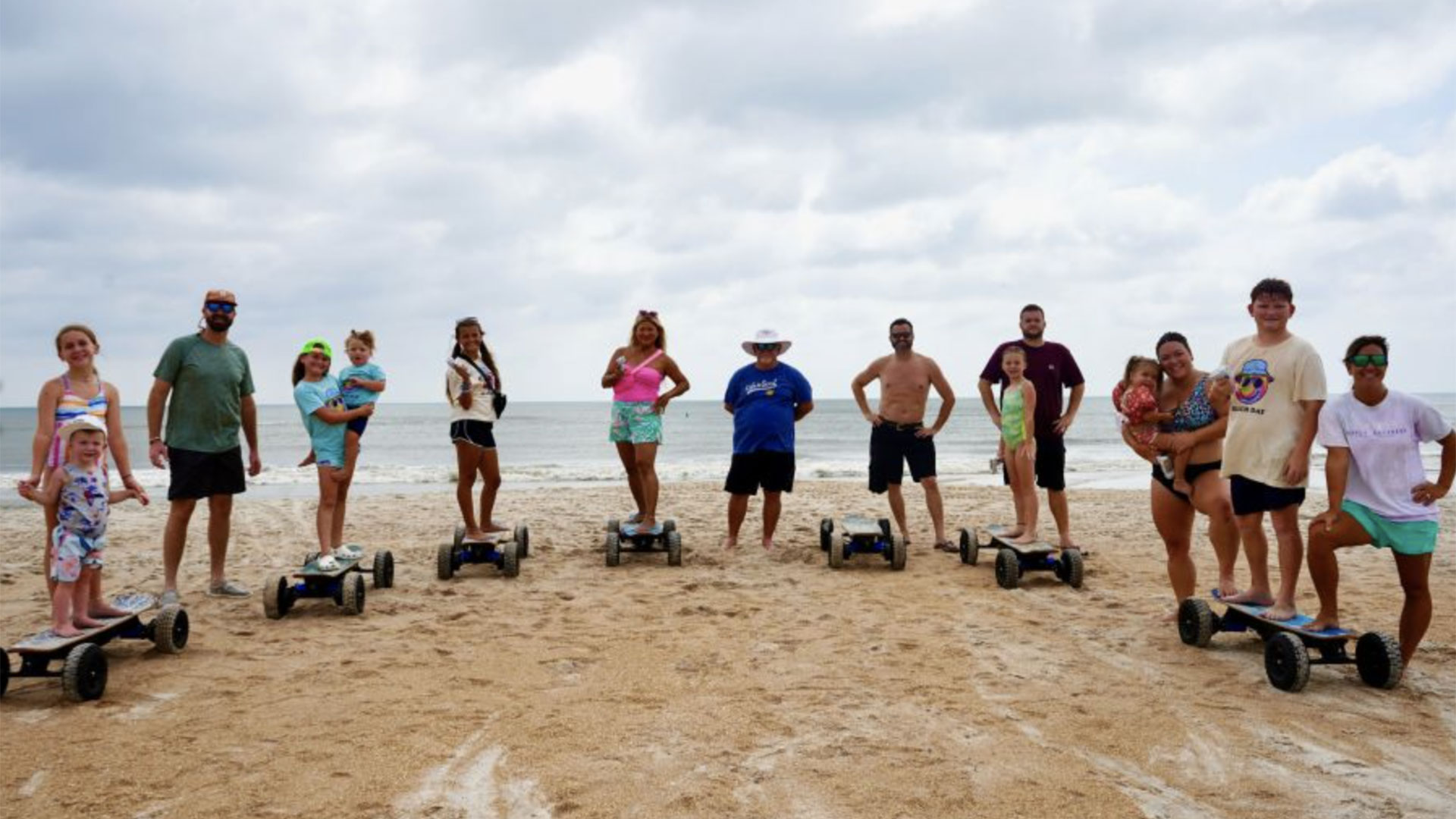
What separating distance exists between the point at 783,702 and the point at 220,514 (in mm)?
4283

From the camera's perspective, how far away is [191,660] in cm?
472

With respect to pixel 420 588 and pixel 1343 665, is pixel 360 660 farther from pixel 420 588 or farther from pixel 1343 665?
pixel 1343 665

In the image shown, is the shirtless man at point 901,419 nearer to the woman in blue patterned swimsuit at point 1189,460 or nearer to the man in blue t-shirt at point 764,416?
the man in blue t-shirt at point 764,416

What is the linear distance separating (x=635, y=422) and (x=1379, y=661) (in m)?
5.33

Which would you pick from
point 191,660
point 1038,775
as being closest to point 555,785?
point 1038,775

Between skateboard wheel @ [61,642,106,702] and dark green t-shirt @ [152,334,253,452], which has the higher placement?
dark green t-shirt @ [152,334,253,452]

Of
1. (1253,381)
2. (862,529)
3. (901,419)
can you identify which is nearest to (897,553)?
(862,529)

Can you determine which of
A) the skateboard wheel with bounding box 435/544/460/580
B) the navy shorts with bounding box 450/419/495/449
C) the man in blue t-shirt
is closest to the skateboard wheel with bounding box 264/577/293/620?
the skateboard wheel with bounding box 435/544/460/580

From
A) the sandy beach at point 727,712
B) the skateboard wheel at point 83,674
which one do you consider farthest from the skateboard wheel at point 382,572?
the skateboard wheel at point 83,674

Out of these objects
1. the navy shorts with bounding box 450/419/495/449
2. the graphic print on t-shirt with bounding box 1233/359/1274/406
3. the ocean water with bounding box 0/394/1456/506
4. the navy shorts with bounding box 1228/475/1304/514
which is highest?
the graphic print on t-shirt with bounding box 1233/359/1274/406

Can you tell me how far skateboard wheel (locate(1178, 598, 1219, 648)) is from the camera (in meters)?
4.84

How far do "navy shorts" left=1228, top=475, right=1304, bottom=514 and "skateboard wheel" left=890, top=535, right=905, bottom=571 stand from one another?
117 inches

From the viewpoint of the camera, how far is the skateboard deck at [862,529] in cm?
735

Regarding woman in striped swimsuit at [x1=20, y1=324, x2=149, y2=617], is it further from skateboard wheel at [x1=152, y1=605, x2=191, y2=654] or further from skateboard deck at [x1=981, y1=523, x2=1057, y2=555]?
skateboard deck at [x1=981, y1=523, x2=1057, y2=555]
